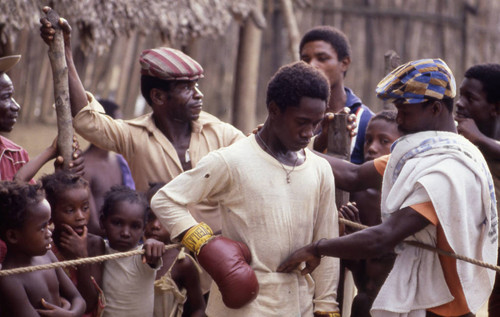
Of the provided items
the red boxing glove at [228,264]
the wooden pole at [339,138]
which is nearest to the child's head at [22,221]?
the red boxing glove at [228,264]

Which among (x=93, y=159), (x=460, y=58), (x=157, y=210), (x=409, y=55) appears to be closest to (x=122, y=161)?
(x=93, y=159)

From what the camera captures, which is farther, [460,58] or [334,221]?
[460,58]

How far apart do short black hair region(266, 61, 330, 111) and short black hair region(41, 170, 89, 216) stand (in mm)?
1243

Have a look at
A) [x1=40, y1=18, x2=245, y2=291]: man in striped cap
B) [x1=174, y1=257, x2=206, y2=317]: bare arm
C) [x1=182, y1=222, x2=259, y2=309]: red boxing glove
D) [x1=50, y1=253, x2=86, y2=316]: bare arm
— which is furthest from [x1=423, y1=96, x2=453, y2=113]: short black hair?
[x1=50, y1=253, x2=86, y2=316]: bare arm

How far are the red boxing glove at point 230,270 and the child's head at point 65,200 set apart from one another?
997mm

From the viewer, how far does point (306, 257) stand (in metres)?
3.48

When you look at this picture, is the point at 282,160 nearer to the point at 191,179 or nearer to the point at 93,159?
the point at 191,179

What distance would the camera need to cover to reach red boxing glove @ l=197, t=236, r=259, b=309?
131 inches

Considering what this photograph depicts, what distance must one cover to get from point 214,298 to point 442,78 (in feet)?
4.77

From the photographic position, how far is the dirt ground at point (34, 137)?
10656 millimetres

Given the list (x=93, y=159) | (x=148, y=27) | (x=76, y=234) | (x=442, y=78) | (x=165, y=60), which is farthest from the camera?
(x=148, y=27)

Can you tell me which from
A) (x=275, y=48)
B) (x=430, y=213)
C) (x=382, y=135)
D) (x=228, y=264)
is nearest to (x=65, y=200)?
(x=228, y=264)

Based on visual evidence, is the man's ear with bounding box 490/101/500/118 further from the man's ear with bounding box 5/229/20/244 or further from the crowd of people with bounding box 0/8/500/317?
the man's ear with bounding box 5/229/20/244

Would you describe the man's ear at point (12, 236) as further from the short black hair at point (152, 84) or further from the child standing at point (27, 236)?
the short black hair at point (152, 84)
